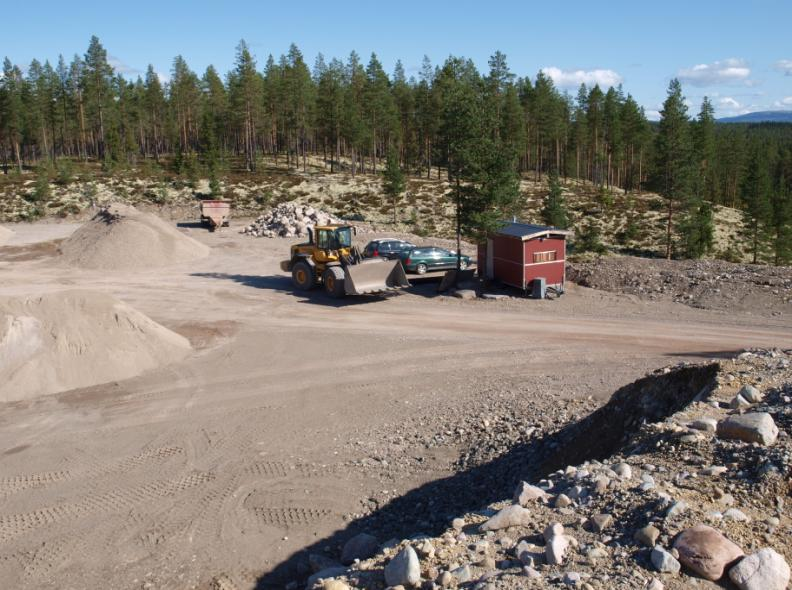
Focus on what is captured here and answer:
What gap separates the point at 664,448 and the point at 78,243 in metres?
35.9

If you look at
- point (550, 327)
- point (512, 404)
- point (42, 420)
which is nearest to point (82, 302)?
point (42, 420)

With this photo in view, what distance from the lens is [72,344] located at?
1867 cm

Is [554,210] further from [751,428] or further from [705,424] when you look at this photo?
[751,428]

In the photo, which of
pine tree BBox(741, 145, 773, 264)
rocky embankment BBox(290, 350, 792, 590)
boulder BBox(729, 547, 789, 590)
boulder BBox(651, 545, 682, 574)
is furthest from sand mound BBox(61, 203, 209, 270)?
pine tree BBox(741, 145, 773, 264)

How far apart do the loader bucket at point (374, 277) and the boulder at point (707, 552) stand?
65.2 feet

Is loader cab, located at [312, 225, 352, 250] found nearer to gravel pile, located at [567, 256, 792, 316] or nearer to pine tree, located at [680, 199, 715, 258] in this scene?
gravel pile, located at [567, 256, 792, 316]

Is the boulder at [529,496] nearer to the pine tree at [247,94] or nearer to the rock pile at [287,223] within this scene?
the rock pile at [287,223]

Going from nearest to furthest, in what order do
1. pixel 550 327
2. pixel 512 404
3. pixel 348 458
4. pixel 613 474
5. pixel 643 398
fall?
pixel 613 474
pixel 643 398
pixel 348 458
pixel 512 404
pixel 550 327

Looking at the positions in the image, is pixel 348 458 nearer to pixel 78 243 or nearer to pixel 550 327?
pixel 550 327

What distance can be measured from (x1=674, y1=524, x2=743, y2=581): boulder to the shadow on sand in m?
3.95

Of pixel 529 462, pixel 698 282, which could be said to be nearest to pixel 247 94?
pixel 698 282

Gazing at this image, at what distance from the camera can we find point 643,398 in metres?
11.8

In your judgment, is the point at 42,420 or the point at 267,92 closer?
the point at 42,420

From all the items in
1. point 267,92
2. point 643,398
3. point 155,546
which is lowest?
point 155,546
